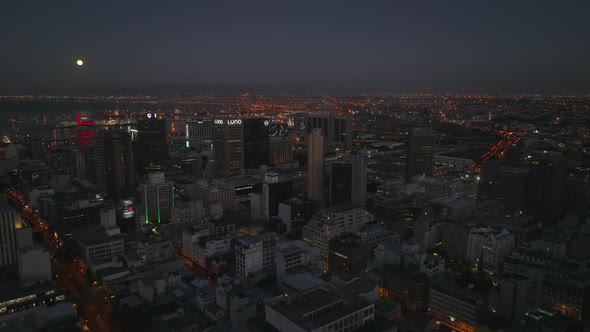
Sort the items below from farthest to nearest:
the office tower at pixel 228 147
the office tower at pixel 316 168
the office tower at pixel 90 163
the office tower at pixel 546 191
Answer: the office tower at pixel 228 147 → the office tower at pixel 90 163 → the office tower at pixel 316 168 → the office tower at pixel 546 191

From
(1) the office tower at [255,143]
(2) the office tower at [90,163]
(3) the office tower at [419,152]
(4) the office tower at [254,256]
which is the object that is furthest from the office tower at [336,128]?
(4) the office tower at [254,256]

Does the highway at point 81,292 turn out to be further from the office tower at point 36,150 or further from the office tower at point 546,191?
the office tower at point 36,150

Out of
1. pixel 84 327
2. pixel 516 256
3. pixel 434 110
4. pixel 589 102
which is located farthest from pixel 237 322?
pixel 434 110

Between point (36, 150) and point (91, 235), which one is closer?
point (91, 235)

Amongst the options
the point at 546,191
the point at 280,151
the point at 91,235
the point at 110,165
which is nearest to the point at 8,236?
the point at 91,235

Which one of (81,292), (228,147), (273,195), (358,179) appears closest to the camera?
(81,292)

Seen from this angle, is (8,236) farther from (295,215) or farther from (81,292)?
(295,215)
